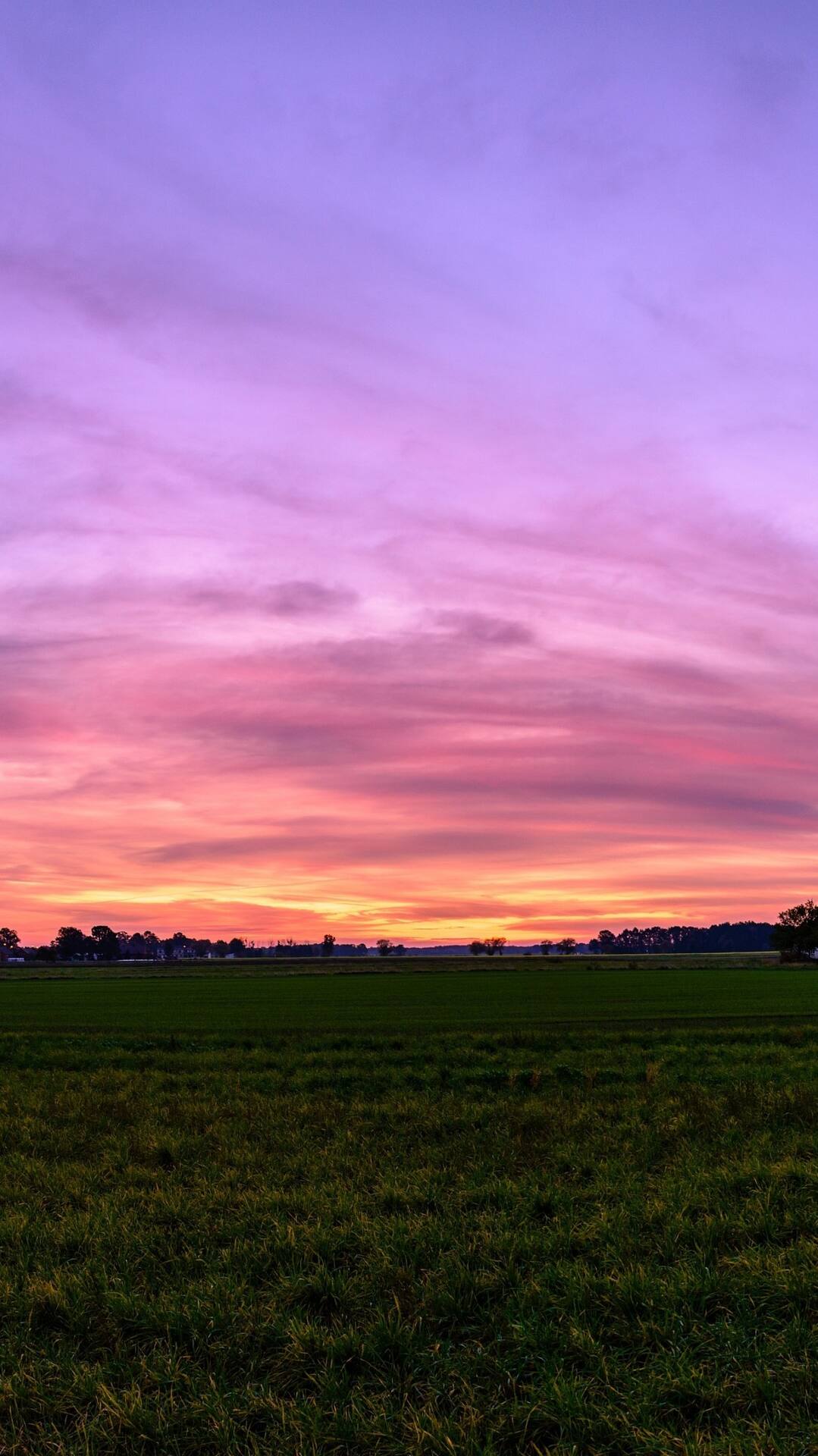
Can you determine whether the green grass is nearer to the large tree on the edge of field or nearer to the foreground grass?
the foreground grass

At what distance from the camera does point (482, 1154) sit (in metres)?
12.4

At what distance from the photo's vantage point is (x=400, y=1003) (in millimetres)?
53094

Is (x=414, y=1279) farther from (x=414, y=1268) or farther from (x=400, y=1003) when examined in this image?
(x=400, y=1003)

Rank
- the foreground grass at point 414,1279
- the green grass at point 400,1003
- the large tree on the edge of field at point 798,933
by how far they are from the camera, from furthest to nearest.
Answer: the large tree on the edge of field at point 798,933 < the green grass at point 400,1003 < the foreground grass at point 414,1279

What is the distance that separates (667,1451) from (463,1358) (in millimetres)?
1694

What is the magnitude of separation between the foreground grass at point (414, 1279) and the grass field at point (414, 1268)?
0.09 ft

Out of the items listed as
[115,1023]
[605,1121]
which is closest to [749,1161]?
[605,1121]

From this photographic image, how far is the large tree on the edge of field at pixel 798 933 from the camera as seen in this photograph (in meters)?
171

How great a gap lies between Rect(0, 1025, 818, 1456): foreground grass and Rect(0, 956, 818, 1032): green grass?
76.8 ft

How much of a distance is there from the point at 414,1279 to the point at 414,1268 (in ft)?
0.70

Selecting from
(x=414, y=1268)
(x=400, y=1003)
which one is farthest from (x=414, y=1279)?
(x=400, y=1003)

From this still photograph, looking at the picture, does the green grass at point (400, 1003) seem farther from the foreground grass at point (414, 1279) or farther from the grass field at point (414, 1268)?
the foreground grass at point (414, 1279)

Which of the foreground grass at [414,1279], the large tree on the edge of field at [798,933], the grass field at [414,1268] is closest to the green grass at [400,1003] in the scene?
the grass field at [414,1268]

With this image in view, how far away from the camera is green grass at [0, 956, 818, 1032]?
40.2m
